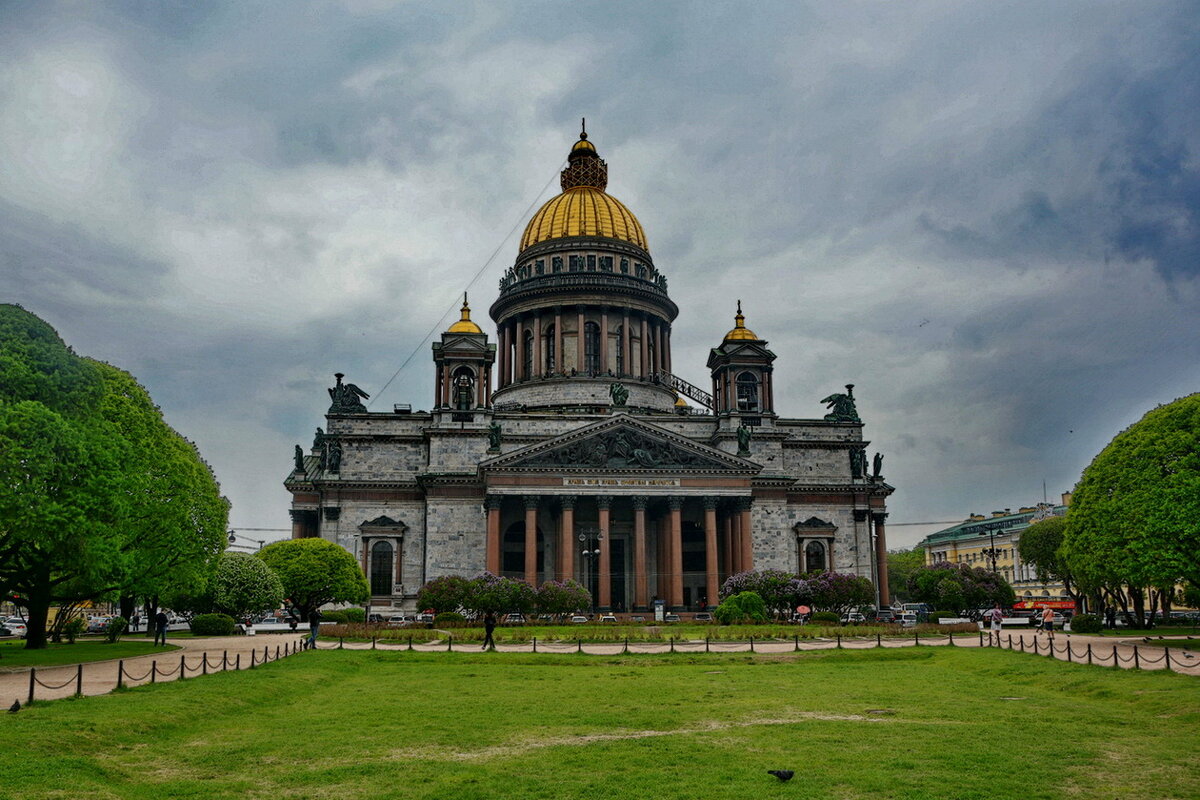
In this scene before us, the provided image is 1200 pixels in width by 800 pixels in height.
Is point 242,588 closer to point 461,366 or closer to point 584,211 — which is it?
point 461,366

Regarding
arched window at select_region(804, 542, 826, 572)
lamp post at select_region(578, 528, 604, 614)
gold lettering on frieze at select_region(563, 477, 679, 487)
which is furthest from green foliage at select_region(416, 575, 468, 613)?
arched window at select_region(804, 542, 826, 572)

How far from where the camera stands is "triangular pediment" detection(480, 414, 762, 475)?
68.5 m

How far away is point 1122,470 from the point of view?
135ft

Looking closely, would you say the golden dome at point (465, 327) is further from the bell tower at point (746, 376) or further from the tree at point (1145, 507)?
the tree at point (1145, 507)

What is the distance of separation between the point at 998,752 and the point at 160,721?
52.2ft

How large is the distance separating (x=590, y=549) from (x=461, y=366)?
1925 centimetres

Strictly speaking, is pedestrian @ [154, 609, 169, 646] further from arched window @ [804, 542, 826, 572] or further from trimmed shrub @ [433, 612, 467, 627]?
arched window @ [804, 542, 826, 572]

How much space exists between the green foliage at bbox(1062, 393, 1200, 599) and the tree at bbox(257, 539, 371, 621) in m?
39.0

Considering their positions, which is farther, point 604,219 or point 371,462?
point 604,219

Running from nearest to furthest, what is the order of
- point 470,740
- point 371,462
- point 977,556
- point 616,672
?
point 470,740 < point 616,672 < point 371,462 < point 977,556

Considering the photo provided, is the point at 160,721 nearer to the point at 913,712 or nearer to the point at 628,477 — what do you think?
the point at 913,712

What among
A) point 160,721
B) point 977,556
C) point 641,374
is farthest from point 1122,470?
point 977,556

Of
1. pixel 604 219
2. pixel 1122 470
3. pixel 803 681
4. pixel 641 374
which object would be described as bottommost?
pixel 803 681

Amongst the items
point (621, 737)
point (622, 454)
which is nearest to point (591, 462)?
point (622, 454)
